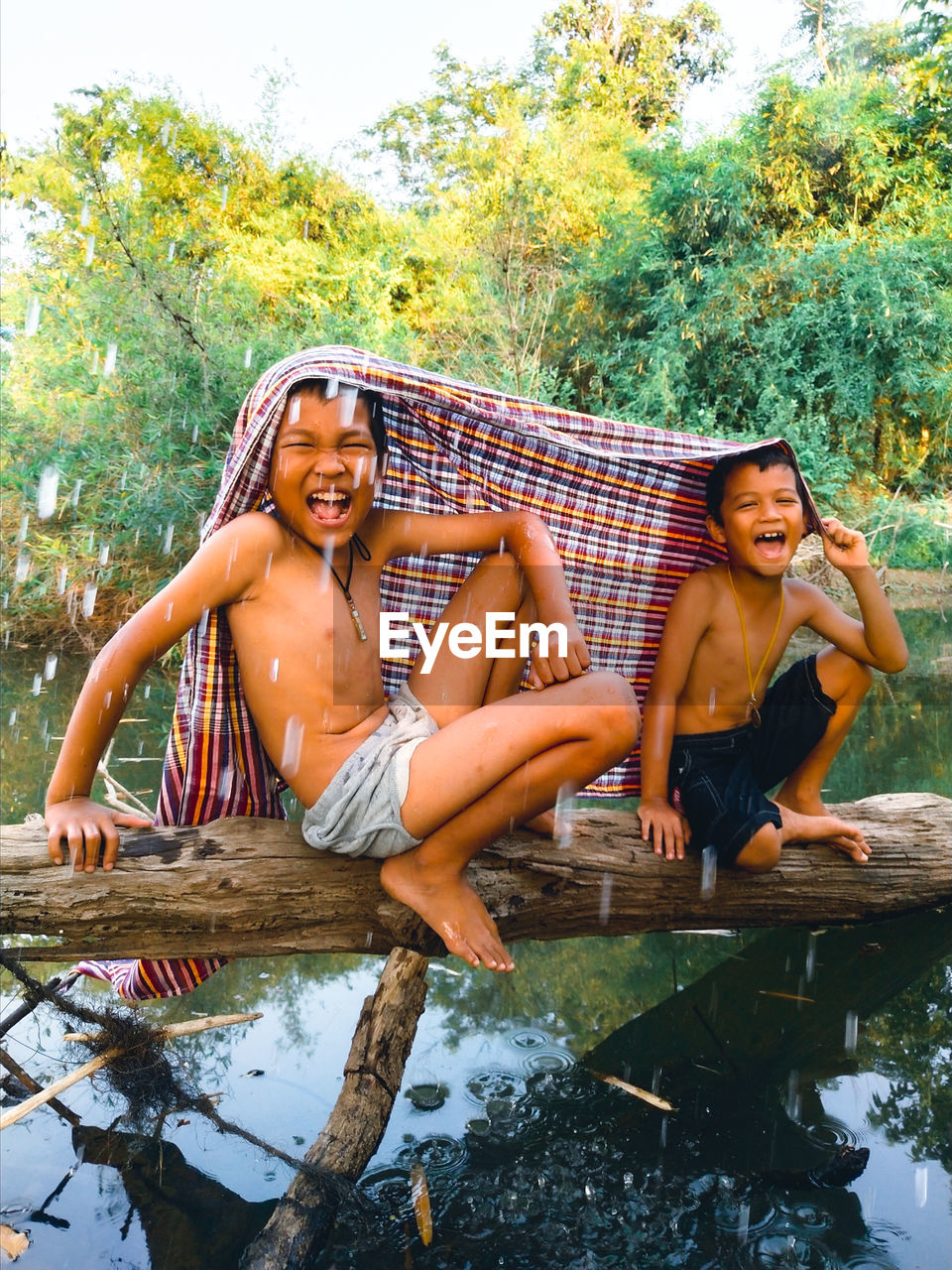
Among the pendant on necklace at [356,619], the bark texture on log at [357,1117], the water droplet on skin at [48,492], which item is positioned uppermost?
the water droplet on skin at [48,492]

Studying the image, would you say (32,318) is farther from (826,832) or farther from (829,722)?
(826,832)

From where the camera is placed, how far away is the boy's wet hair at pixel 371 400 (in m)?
2.10

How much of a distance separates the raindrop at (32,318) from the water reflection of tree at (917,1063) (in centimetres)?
859

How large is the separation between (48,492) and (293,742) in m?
6.19

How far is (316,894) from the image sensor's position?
2168mm

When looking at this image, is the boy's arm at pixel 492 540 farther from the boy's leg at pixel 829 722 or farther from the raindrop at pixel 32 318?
the raindrop at pixel 32 318

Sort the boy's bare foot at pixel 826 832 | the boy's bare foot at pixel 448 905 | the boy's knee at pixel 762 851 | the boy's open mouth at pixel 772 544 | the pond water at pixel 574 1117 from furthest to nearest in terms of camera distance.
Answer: the boy's bare foot at pixel 826 832 → the boy's open mouth at pixel 772 544 → the boy's knee at pixel 762 851 → the boy's bare foot at pixel 448 905 → the pond water at pixel 574 1117

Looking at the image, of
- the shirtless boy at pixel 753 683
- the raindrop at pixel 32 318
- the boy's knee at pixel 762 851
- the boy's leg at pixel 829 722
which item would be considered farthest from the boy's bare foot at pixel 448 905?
the raindrop at pixel 32 318

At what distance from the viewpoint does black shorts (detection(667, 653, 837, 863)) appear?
8.07ft

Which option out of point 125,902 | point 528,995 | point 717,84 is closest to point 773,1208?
point 528,995

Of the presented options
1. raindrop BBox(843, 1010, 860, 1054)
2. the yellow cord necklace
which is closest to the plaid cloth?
the yellow cord necklace

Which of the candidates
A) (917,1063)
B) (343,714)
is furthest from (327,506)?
(917,1063)

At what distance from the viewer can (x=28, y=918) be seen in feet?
6.58

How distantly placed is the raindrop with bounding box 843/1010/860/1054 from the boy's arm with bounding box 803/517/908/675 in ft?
3.11
